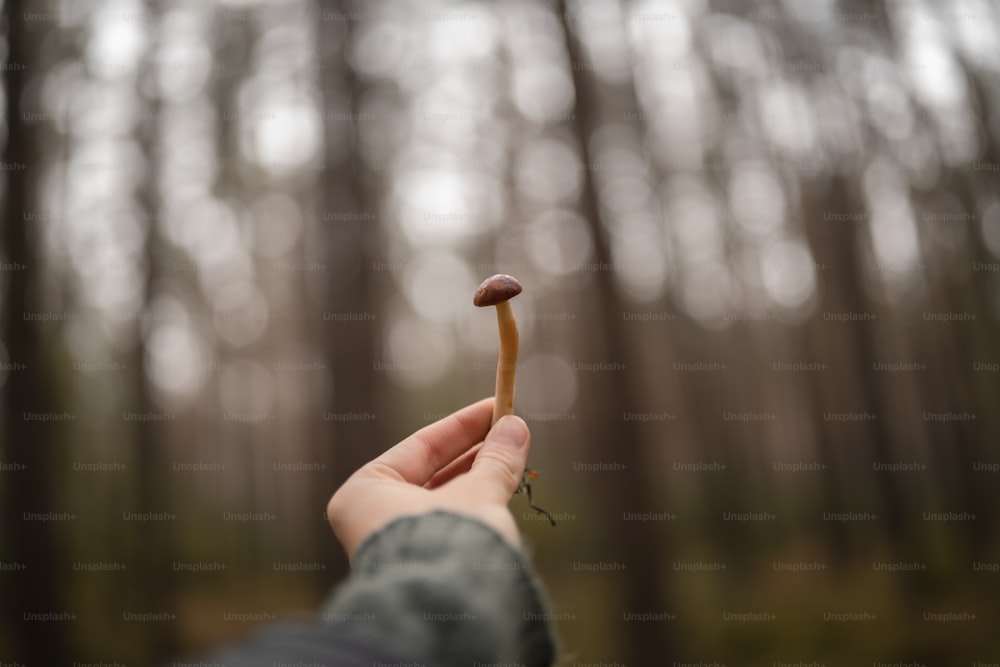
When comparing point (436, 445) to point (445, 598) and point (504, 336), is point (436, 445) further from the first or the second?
point (445, 598)

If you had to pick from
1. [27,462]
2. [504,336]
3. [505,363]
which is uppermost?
[504,336]

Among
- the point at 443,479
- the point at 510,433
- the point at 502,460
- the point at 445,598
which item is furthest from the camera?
the point at 443,479

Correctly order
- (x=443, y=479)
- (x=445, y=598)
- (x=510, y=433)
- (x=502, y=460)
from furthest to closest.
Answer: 1. (x=443, y=479)
2. (x=510, y=433)
3. (x=502, y=460)
4. (x=445, y=598)

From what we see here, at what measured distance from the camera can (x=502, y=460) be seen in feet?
6.10

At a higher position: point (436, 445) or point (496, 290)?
point (496, 290)

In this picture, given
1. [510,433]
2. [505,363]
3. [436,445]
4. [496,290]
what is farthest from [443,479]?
[496,290]

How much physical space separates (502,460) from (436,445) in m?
0.32

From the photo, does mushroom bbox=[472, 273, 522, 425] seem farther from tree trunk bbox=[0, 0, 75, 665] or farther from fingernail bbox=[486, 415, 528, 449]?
tree trunk bbox=[0, 0, 75, 665]

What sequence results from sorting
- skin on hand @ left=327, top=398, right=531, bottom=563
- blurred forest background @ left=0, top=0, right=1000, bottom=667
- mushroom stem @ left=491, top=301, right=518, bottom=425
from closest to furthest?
skin on hand @ left=327, top=398, right=531, bottom=563
mushroom stem @ left=491, top=301, right=518, bottom=425
blurred forest background @ left=0, top=0, right=1000, bottom=667

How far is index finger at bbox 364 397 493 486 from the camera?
6.23ft

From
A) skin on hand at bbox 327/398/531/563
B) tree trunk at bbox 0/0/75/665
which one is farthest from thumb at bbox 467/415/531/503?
tree trunk at bbox 0/0/75/665

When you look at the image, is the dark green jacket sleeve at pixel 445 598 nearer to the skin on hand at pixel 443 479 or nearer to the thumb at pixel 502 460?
the skin on hand at pixel 443 479

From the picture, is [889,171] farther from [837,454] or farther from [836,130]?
[837,454]

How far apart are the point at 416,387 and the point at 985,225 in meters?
18.7
